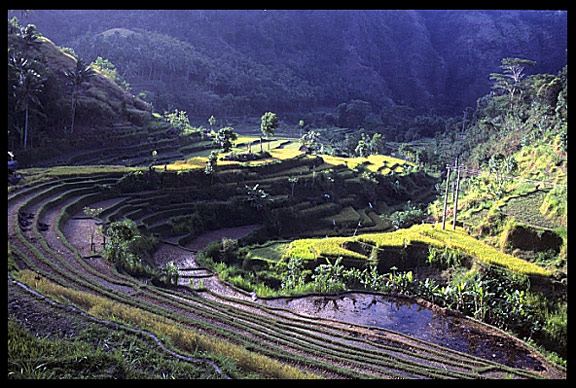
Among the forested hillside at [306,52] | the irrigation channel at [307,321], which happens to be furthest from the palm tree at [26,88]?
the forested hillside at [306,52]

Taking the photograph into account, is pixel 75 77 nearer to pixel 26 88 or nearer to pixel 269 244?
pixel 26 88

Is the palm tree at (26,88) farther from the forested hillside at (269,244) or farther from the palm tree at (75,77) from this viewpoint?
the palm tree at (75,77)

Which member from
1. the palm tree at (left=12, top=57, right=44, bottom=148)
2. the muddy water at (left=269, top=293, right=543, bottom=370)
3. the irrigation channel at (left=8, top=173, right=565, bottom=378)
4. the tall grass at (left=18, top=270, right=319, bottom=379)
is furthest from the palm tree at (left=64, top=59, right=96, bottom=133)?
the muddy water at (left=269, top=293, right=543, bottom=370)

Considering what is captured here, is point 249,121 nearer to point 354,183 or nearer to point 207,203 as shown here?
point 354,183

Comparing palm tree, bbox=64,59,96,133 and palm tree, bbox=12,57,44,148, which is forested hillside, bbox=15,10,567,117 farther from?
palm tree, bbox=12,57,44,148

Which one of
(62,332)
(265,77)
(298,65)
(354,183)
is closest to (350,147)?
(354,183)
